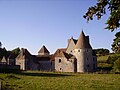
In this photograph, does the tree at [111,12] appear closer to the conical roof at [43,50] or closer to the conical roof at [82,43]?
the conical roof at [82,43]

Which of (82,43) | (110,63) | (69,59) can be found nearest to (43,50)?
(69,59)

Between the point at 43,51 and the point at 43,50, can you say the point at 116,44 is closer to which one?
the point at 43,51

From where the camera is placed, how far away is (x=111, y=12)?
7.03 metres

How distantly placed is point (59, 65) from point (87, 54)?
9744mm

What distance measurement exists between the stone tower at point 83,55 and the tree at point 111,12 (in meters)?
61.1

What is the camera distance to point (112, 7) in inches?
279

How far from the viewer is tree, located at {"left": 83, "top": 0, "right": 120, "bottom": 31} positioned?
6.89 metres

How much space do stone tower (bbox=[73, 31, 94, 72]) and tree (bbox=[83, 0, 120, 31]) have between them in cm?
6112

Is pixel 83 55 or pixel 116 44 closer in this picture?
pixel 116 44

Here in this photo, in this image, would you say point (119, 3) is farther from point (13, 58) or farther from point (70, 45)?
point (13, 58)

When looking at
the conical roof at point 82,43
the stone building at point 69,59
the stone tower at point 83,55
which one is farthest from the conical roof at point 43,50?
the conical roof at point 82,43

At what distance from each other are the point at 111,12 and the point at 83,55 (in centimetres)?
6172

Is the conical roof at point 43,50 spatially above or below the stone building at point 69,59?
above

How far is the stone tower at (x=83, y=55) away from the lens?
68.2 m
